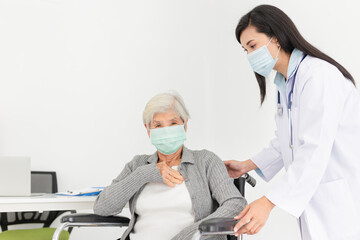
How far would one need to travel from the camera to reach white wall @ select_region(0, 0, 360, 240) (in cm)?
297

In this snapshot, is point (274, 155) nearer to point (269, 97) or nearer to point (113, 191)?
point (113, 191)

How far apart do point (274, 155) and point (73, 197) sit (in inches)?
36.3

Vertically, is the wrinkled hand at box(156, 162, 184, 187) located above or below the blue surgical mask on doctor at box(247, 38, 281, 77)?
below

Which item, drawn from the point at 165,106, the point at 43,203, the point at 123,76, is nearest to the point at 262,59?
the point at 165,106

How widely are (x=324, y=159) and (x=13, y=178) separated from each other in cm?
138

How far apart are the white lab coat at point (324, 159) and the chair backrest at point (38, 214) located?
1.89 metres

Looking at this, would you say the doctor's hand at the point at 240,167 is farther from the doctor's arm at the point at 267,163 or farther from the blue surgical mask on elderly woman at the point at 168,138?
the blue surgical mask on elderly woman at the point at 168,138

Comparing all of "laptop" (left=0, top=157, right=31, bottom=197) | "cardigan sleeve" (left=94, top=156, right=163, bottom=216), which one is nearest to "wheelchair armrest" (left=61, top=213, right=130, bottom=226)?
"cardigan sleeve" (left=94, top=156, right=163, bottom=216)

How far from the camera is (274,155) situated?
2057 mm

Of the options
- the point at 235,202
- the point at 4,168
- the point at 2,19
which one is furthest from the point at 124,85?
the point at 235,202

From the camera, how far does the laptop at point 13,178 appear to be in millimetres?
2033

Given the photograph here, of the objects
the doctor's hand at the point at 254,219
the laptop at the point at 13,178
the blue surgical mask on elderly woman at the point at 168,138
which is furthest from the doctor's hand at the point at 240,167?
the laptop at the point at 13,178

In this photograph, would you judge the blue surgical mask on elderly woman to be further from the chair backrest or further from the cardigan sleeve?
the chair backrest

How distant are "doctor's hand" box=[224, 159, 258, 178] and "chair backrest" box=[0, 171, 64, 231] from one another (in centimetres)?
137
